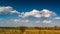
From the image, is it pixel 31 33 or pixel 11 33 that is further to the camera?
pixel 31 33

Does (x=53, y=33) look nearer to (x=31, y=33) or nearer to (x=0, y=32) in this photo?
(x=31, y=33)

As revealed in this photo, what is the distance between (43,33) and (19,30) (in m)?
1.29

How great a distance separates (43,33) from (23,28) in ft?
3.78

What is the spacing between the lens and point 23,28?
357 inches

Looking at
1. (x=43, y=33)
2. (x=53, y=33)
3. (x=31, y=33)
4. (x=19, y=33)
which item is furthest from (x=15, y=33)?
(x=53, y=33)

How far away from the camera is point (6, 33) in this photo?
8.79m

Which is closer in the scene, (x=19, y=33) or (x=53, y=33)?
(x=19, y=33)

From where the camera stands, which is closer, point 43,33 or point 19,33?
point 19,33

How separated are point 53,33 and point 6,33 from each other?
8.63 ft

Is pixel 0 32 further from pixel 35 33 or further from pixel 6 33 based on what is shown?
pixel 35 33

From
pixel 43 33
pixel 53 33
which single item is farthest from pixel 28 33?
pixel 53 33

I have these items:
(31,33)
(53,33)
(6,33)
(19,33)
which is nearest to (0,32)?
(6,33)

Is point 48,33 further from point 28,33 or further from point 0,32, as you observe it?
point 0,32

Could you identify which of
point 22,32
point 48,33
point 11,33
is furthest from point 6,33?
point 48,33
